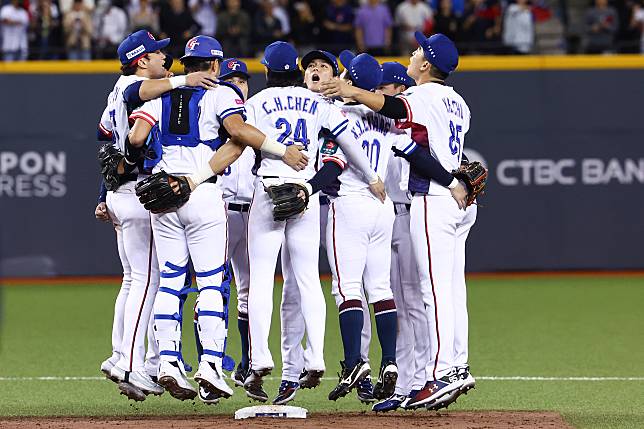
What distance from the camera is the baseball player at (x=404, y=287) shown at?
7.39 metres

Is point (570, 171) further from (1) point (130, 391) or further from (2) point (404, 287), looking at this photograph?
(1) point (130, 391)

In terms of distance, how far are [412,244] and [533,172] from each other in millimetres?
8511

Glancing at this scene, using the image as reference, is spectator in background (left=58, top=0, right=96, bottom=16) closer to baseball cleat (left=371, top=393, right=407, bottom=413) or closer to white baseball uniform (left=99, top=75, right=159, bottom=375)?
white baseball uniform (left=99, top=75, right=159, bottom=375)

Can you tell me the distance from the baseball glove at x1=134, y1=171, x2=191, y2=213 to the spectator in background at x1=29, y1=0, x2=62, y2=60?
9060 mm

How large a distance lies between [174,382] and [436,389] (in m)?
1.51

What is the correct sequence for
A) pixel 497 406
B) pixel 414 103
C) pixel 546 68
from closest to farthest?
pixel 414 103 → pixel 497 406 → pixel 546 68

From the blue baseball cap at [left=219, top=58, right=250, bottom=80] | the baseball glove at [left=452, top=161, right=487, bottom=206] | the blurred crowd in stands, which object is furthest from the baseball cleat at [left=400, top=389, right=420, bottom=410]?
the blurred crowd in stands

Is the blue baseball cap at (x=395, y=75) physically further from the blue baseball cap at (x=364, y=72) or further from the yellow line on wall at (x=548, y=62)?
the yellow line on wall at (x=548, y=62)

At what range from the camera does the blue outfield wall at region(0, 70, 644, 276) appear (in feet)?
49.5

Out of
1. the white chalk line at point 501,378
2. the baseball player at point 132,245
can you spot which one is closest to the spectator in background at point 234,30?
the white chalk line at point 501,378

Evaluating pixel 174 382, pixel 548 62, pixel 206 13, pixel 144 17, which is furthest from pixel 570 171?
pixel 174 382

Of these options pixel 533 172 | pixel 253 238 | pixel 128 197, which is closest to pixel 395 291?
pixel 253 238

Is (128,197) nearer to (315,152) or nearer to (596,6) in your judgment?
(315,152)

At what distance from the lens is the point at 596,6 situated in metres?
16.1
